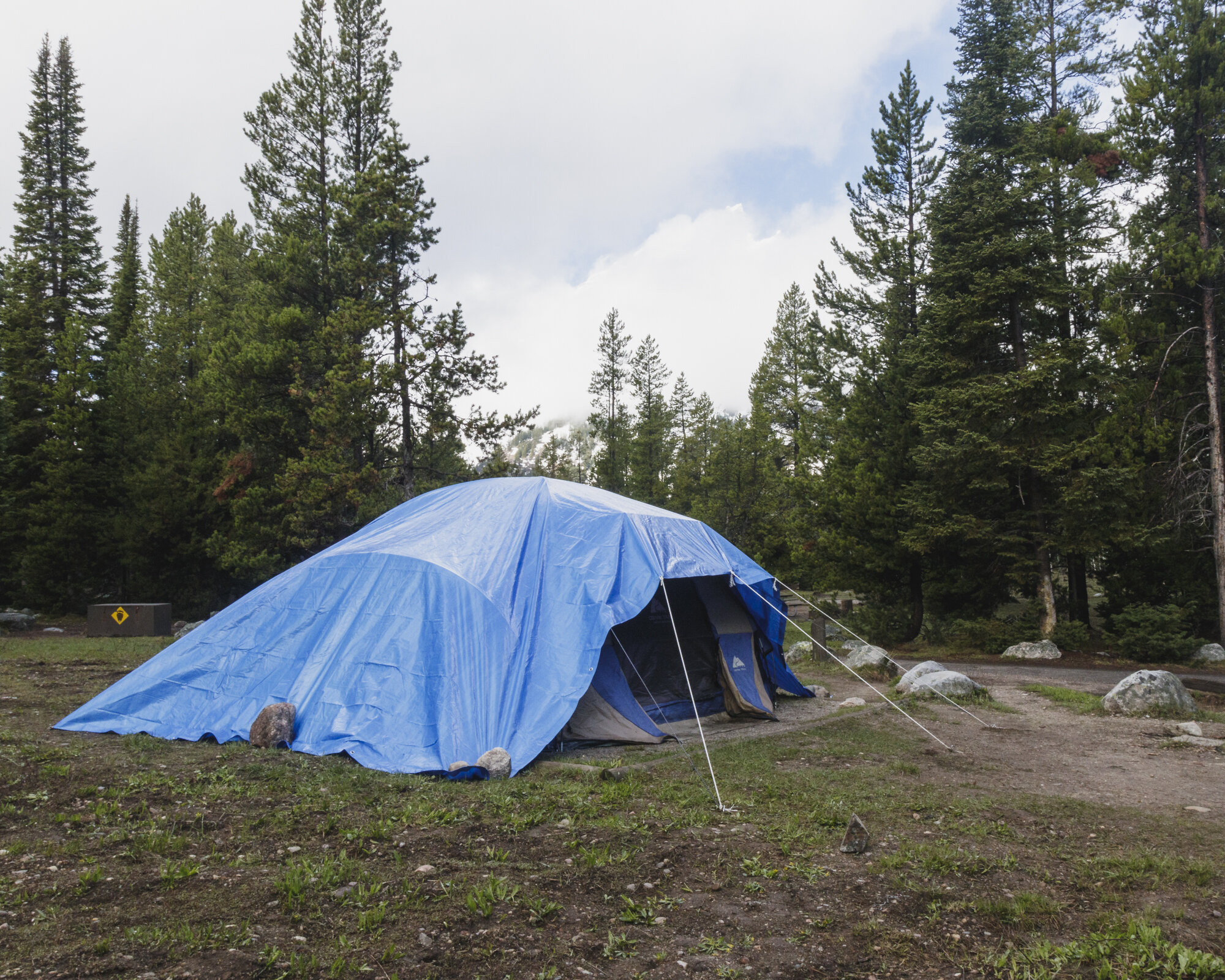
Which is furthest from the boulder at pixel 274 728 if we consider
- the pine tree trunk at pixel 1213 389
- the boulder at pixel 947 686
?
the pine tree trunk at pixel 1213 389

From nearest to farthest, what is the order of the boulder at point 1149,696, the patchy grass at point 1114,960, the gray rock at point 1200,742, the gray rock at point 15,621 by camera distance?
the patchy grass at point 1114,960 → the gray rock at point 1200,742 → the boulder at point 1149,696 → the gray rock at point 15,621

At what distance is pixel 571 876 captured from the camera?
14.3 ft

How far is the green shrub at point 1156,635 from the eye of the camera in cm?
1512

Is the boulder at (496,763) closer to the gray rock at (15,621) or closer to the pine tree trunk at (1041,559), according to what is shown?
the pine tree trunk at (1041,559)

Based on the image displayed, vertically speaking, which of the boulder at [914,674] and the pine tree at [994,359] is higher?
the pine tree at [994,359]

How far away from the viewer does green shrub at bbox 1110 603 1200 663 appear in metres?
15.1

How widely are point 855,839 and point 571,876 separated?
72.3 inches

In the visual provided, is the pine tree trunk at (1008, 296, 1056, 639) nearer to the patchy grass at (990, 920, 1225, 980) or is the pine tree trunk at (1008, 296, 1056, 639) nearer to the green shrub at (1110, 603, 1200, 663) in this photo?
the green shrub at (1110, 603, 1200, 663)

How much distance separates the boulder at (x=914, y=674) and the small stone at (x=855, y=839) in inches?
259

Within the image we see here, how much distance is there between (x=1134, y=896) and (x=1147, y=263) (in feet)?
54.5

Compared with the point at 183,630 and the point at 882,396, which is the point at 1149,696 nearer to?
the point at 882,396

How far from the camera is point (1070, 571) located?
18547mm

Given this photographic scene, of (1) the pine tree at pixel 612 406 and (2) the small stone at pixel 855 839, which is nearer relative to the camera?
(2) the small stone at pixel 855 839

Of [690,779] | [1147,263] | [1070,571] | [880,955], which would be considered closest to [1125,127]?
[1147,263]
